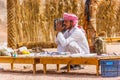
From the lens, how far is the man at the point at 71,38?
11.1 m

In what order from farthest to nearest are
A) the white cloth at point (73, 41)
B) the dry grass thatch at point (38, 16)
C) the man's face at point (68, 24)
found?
the dry grass thatch at point (38, 16) < the man's face at point (68, 24) < the white cloth at point (73, 41)

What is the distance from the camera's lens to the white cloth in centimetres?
1103

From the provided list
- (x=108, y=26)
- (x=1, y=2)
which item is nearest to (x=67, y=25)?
(x=108, y=26)

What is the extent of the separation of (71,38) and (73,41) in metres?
0.10

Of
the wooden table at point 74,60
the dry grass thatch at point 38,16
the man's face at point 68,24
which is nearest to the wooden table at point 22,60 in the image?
the wooden table at point 74,60

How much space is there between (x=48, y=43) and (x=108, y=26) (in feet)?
13.4

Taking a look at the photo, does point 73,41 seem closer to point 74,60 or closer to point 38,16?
point 74,60

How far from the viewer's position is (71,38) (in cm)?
1115

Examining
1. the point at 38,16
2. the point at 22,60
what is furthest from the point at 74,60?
the point at 38,16

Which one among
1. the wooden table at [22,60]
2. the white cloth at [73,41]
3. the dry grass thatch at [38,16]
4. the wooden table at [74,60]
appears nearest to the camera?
the wooden table at [74,60]

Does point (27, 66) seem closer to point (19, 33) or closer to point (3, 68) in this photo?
point (3, 68)

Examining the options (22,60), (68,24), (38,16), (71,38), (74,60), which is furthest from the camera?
(38,16)

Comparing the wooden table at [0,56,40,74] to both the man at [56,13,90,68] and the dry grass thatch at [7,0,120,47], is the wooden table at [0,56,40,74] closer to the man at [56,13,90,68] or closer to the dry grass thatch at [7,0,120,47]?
the man at [56,13,90,68]

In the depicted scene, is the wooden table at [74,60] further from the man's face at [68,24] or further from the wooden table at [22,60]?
the man's face at [68,24]
